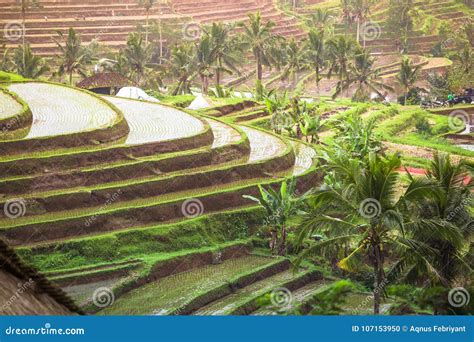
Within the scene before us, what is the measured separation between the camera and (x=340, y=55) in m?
18.8

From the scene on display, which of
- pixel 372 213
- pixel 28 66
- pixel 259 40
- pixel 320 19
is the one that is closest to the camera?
pixel 372 213

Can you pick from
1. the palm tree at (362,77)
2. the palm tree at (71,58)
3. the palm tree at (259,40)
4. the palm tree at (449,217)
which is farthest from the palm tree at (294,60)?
the palm tree at (449,217)

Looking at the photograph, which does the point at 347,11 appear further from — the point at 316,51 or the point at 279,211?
the point at 279,211

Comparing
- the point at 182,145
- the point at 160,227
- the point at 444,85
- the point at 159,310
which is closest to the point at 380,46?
the point at 444,85

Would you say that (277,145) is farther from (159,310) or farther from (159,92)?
(159,92)

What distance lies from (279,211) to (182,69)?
7661 mm

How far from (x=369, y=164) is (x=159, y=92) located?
9.74 m

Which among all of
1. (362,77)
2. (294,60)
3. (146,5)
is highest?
(146,5)

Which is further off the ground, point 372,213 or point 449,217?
point 372,213

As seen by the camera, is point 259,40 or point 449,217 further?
point 259,40

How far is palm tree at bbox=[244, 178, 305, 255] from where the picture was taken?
33.5ft

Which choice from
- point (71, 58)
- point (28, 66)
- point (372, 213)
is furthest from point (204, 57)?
point (372, 213)

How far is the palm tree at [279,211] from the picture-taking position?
10203 millimetres

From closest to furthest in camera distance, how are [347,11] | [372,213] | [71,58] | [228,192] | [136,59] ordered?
[372,213] < [228,192] < [71,58] < [136,59] < [347,11]
